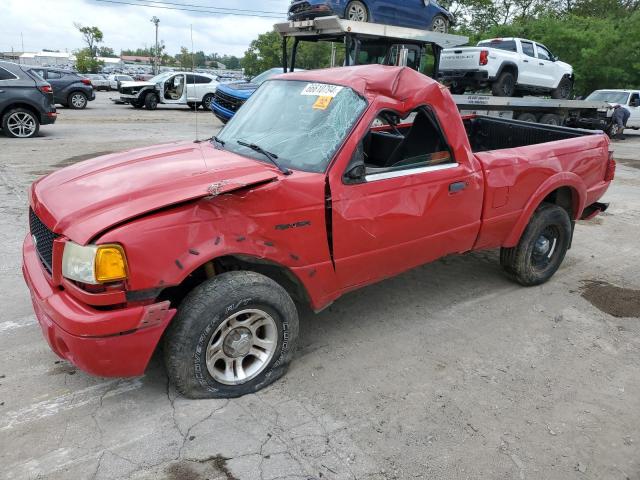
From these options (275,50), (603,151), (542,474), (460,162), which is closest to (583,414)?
(542,474)

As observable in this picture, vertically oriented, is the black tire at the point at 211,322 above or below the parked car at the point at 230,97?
below

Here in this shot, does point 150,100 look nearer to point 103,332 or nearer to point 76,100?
point 76,100

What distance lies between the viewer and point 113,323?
252cm

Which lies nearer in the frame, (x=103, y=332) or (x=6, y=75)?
(x=103, y=332)

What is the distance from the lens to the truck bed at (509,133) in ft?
17.0

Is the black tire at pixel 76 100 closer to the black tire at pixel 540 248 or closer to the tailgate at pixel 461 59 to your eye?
the tailgate at pixel 461 59

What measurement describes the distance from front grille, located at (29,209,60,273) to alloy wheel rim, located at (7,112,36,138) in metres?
10.7

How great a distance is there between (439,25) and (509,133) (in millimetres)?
7250

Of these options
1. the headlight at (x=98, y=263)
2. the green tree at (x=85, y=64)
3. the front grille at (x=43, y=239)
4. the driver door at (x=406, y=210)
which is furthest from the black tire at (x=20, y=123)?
the green tree at (x=85, y=64)

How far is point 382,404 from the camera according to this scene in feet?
10.00

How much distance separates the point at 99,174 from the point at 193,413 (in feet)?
5.02

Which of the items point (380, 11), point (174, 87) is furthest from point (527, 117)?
point (174, 87)

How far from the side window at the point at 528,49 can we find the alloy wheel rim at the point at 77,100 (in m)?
16.9

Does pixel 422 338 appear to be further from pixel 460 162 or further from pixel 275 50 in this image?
pixel 275 50
